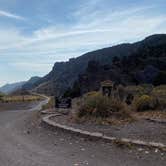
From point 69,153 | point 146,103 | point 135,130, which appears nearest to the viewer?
point 69,153

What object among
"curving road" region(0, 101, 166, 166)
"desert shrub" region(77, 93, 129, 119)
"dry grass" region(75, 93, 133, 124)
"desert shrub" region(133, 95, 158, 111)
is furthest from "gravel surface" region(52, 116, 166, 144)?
"desert shrub" region(133, 95, 158, 111)

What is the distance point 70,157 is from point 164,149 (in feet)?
7.10

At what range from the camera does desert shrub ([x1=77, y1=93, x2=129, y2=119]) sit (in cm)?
1648

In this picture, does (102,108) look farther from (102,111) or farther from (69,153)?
(69,153)

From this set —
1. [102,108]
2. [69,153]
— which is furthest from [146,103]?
[69,153]

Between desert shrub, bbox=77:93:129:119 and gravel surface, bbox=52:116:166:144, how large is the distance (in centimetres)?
86

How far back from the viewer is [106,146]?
11133 millimetres

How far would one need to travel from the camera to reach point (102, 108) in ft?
54.3

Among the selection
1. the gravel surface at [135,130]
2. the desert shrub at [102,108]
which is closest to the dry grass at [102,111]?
the desert shrub at [102,108]

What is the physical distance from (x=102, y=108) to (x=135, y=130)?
131 inches

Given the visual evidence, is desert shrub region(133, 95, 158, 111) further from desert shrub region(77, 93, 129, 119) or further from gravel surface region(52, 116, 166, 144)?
gravel surface region(52, 116, 166, 144)

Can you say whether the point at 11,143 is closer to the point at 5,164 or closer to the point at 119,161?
the point at 5,164

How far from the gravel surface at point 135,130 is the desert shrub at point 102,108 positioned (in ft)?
2.83

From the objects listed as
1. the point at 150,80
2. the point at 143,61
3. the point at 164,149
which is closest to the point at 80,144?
the point at 164,149
